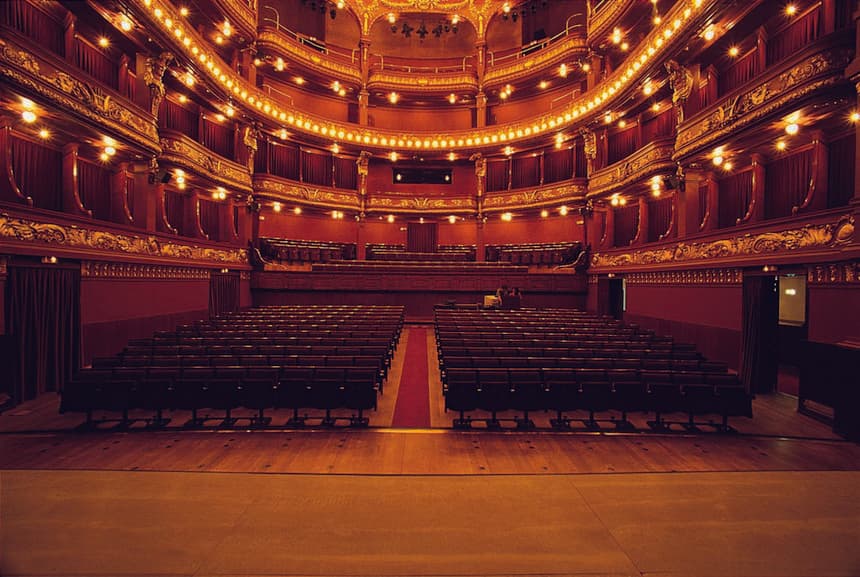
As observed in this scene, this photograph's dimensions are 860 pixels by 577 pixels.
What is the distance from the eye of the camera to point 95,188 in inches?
423

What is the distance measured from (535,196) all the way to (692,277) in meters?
9.89

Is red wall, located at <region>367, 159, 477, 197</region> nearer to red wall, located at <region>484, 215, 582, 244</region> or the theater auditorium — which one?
the theater auditorium

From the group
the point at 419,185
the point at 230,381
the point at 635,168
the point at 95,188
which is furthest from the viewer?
the point at 419,185

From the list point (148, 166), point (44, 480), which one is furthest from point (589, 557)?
point (148, 166)

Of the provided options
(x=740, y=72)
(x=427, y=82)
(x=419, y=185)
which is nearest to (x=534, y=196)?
(x=419, y=185)

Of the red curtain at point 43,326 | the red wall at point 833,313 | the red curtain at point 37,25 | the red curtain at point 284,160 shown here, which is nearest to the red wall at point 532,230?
the red curtain at point 284,160

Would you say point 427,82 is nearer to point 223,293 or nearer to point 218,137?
point 218,137

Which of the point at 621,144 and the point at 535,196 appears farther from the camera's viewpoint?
the point at 535,196

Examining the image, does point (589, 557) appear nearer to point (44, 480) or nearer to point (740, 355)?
point (44, 480)

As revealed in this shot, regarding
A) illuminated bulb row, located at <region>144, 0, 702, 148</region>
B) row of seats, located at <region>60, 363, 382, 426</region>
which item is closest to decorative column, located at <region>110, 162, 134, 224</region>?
illuminated bulb row, located at <region>144, 0, 702, 148</region>

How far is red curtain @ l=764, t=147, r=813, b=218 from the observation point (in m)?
8.77

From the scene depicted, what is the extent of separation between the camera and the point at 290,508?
124 inches

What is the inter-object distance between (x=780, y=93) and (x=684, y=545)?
8744 mm

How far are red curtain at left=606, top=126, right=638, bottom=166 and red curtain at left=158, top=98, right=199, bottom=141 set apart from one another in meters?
16.1
